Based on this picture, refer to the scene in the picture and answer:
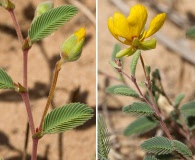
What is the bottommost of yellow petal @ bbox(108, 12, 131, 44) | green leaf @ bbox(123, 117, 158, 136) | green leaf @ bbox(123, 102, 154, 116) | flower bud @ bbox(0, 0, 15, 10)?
green leaf @ bbox(123, 117, 158, 136)

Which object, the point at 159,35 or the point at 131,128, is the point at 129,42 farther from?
the point at 159,35

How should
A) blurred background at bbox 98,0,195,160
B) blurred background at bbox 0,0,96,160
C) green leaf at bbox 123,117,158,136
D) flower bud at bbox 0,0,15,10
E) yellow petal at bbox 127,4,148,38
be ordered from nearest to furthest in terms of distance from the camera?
yellow petal at bbox 127,4,148,38 → flower bud at bbox 0,0,15,10 → green leaf at bbox 123,117,158,136 → blurred background at bbox 0,0,96,160 → blurred background at bbox 98,0,195,160

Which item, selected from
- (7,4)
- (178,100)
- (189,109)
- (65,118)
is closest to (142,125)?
(178,100)

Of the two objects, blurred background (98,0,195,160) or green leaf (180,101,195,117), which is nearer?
green leaf (180,101,195,117)

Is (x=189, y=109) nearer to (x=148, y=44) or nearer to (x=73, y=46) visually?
(x=148, y=44)

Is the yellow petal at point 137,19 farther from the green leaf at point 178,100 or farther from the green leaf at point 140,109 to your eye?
the green leaf at point 178,100

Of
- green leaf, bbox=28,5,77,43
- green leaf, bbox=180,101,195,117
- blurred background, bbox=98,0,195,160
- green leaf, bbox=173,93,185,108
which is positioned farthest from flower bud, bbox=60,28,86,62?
blurred background, bbox=98,0,195,160

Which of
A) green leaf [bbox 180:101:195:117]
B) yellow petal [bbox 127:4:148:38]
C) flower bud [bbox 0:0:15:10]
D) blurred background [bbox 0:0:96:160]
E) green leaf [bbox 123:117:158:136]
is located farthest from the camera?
blurred background [bbox 0:0:96:160]

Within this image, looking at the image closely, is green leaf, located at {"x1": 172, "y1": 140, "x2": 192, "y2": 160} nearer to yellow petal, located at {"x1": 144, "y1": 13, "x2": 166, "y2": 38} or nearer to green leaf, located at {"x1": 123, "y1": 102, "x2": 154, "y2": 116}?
green leaf, located at {"x1": 123, "y1": 102, "x2": 154, "y2": 116}

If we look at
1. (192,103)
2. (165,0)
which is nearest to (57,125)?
(192,103)
